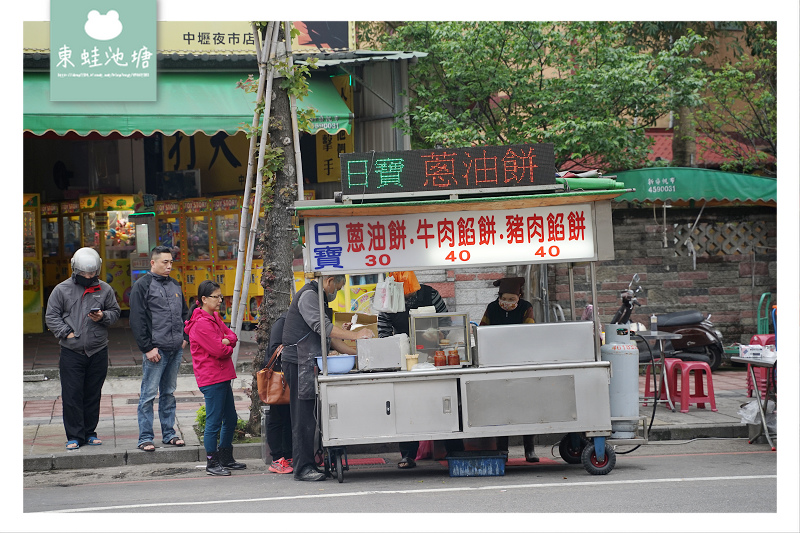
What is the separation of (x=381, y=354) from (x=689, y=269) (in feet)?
25.5

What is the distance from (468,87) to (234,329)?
246 inches

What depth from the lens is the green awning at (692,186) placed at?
12711 mm

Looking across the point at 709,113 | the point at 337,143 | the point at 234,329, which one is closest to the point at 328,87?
the point at 337,143

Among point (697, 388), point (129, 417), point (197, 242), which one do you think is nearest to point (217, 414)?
point (129, 417)

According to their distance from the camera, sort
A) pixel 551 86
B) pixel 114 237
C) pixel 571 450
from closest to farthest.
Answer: pixel 571 450 → pixel 551 86 → pixel 114 237

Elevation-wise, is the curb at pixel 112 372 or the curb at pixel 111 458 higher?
the curb at pixel 112 372

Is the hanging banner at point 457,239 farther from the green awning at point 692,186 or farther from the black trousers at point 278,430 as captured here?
the green awning at point 692,186

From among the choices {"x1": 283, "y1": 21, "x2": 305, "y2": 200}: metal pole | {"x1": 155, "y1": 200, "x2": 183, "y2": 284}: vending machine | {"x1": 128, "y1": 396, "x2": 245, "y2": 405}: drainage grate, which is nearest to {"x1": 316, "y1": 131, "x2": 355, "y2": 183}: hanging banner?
{"x1": 155, "y1": 200, "x2": 183, "y2": 284}: vending machine

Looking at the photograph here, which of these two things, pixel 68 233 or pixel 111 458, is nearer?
pixel 111 458

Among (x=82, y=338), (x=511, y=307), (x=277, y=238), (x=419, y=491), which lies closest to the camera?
(x=419, y=491)

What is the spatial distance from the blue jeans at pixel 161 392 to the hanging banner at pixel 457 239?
226cm

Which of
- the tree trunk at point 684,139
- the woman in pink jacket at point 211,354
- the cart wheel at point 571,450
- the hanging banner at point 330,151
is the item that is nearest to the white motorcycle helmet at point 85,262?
the woman in pink jacket at point 211,354

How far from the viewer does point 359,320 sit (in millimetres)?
7875

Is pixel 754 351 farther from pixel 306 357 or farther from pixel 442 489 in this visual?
pixel 306 357
